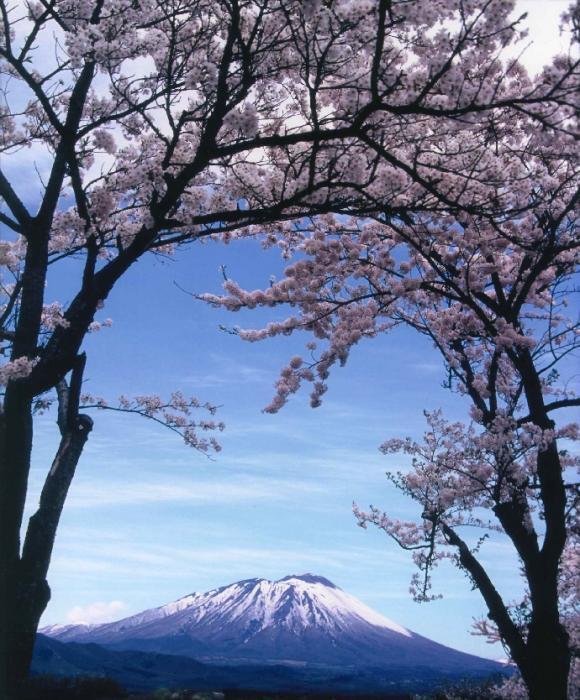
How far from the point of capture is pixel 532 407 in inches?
474

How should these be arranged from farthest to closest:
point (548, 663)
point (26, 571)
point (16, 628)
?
point (548, 663), point (26, 571), point (16, 628)

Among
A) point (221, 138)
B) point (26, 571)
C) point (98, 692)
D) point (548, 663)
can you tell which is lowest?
point (98, 692)

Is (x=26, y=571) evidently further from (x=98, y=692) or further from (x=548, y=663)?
(x=548, y=663)

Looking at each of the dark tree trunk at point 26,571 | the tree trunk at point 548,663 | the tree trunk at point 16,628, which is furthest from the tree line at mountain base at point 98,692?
the tree trunk at point 548,663

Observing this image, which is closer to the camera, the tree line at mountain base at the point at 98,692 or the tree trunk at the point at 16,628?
the tree trunk at the point at 16,628

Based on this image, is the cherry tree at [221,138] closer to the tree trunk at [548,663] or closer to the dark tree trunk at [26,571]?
the dark tree trunk at [26,571]

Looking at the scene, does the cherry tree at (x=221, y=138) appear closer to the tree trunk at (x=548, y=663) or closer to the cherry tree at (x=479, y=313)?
the cherry tree at (x=479, y=313)

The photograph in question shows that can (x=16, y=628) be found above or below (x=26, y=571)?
below

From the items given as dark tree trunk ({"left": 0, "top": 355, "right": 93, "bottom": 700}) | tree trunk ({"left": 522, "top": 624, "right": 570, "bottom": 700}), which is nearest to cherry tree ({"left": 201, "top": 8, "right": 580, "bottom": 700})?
tree trunk ({"left": 522, "top": 624, "right": 570, "bottom": 700})

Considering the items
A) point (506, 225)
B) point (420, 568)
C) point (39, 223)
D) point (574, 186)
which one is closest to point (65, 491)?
point (39, 223)

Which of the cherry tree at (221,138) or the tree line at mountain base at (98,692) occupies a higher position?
the cherry tree at (221,138)

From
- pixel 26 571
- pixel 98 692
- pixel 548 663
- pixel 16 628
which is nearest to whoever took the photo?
pixel 16 628

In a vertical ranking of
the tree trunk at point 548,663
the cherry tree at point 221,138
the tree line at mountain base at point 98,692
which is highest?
the cherry tree at point 221,138

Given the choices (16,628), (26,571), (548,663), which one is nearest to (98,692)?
(16,628)
